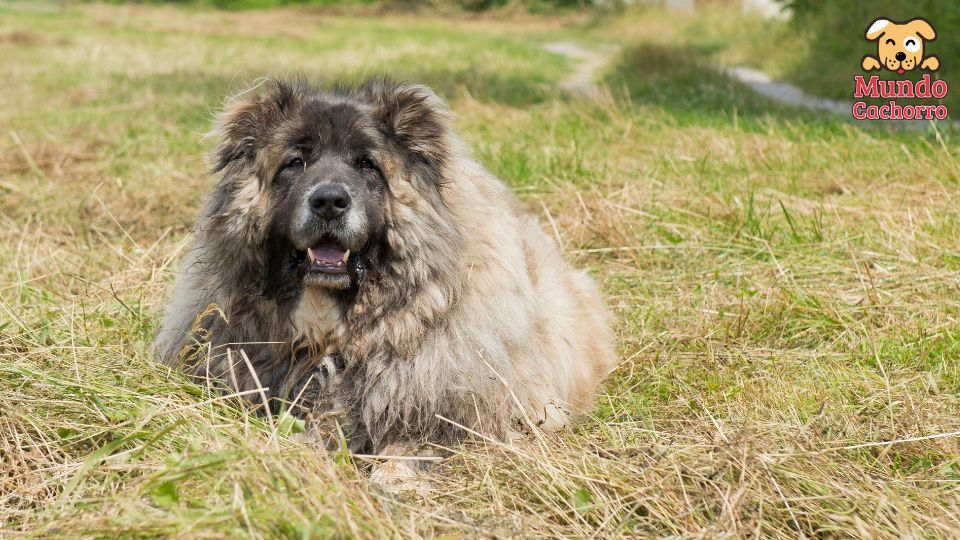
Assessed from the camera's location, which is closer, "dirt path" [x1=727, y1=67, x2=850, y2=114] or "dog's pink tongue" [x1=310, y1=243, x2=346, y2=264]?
"dog's pink tongue" [x1=310, y1=243, x2=346, y2=264]

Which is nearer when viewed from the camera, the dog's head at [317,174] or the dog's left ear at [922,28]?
the dog's head at [317,174]

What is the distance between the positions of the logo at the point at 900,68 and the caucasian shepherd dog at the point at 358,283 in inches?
267

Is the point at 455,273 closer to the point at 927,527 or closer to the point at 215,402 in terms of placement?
the point at 215,402

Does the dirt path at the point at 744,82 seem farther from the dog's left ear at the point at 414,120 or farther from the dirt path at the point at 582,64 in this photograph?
the dog's left ear at the point at 414,120

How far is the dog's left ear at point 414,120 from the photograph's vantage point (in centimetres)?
393

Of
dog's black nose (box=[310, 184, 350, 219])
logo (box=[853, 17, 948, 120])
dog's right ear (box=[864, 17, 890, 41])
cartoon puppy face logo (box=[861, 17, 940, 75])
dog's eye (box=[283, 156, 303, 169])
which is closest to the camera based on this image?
dog's black nose (box=[310, 184, 350, 219])

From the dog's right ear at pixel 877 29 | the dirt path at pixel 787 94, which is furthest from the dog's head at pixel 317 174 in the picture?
the dog's right ear at pixel 877 29

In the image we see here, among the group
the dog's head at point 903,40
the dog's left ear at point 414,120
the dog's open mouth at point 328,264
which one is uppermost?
the dog's left ear at point 414,120

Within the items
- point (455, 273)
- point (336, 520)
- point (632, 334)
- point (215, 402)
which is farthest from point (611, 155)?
point (336, 520)

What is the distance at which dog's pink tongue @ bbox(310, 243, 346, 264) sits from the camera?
12.2 ft

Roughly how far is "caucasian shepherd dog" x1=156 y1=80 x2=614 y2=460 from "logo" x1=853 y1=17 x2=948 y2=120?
22.2 ft

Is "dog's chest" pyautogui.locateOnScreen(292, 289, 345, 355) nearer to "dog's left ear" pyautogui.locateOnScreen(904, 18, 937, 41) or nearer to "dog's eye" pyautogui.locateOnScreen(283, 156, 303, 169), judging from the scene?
"dog's eye" pyautogui.locateOnScreen(283, 156, 303, 169)

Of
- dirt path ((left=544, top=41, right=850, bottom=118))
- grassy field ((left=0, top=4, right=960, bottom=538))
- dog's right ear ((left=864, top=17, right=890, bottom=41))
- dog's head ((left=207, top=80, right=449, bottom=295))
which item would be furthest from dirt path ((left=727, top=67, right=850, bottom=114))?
dog's head ((left=207, top=80, right=449, bottom=295))

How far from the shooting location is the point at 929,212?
579cm
